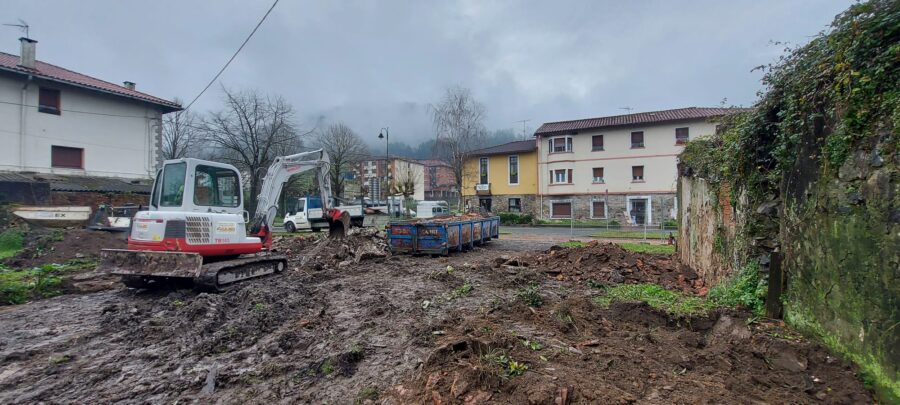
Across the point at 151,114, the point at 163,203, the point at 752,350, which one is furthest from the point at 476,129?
the point at 752,350

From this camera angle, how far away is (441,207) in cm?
3956

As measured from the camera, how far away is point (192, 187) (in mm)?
8344

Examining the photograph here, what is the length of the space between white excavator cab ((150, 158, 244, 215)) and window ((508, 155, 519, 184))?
3329 centimetres

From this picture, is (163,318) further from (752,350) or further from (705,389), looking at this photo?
(752,350)

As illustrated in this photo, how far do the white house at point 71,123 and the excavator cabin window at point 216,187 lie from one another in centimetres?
2099

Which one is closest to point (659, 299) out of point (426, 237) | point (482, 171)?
point (426, 237)

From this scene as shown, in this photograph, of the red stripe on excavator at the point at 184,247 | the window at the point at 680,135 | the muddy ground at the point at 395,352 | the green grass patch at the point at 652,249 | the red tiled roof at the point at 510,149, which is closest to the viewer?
the muddy ground at the point at 395,352

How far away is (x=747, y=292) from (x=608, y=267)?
460 centimetres

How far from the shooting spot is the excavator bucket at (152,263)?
763 centimetres

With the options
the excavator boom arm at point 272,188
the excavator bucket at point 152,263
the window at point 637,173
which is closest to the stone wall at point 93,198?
the excavator boom arm at point 272,188

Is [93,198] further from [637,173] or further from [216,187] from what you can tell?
[637,173]

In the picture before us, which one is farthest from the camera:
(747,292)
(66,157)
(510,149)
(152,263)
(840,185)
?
(510,149)

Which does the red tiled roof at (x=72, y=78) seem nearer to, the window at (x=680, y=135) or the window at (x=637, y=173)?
the window at (x=637, y=173)

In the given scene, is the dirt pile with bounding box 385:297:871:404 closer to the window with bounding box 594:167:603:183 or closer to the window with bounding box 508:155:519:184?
the window with bounding box 594:167:603:183
